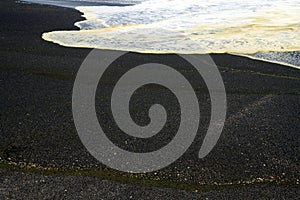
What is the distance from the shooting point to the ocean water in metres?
6.50

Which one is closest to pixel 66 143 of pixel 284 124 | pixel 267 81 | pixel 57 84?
pixel 57 84

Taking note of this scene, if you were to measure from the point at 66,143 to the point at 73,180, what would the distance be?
0.57 m

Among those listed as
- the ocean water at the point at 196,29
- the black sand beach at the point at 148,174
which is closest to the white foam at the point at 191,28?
the ocean water at the point at 196,29

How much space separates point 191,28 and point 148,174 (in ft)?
20.5

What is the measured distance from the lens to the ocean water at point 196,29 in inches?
256

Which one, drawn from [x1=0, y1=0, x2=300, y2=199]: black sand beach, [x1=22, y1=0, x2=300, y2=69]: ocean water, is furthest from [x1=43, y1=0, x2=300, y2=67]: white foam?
[x1=0, y1=0, x2=300, y2=199]: black sand beach

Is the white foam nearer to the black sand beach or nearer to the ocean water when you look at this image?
the ocean water

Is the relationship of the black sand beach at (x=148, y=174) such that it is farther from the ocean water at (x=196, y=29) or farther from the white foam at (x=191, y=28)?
the white foam at (x=191, y=28)

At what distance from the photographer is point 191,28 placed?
8.38 meters

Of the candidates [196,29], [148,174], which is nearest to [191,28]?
[196,29]

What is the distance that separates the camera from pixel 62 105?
12.1ft

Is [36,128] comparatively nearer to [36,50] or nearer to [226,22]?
[36,50]

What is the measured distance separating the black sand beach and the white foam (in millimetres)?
1850

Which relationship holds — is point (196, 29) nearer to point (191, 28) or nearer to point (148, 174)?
point (191, 28)
